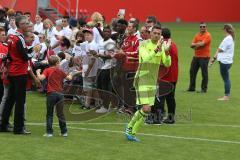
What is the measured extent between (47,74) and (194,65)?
8.31 meters

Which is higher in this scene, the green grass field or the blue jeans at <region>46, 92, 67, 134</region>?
the blue jeans at <region>46, 92, 67, 134</region>

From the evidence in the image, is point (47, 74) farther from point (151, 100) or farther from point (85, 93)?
point (85, 93)

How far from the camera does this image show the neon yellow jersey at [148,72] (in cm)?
1073

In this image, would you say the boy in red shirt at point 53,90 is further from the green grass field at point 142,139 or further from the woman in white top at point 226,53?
the woman in white top at point 226,53

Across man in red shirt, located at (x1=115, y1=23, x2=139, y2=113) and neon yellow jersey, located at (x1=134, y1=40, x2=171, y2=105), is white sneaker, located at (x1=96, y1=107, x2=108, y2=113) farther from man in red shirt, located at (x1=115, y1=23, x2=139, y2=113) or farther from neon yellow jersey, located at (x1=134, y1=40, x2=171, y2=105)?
neon yellow jersey, located at (x1=134, y1=40, x2=171, y2=105)

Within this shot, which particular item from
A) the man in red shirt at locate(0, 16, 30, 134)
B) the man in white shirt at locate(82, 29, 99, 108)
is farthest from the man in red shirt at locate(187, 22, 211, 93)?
the man in red shirt at locate(0, 16, 30, 134)

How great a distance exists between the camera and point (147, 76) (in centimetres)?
1092

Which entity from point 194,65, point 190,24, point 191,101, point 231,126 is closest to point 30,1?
point 190,24

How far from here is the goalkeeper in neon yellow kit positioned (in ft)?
34.9

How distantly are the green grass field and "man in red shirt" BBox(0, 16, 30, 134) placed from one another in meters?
0.35

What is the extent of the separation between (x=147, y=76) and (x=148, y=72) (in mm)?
73

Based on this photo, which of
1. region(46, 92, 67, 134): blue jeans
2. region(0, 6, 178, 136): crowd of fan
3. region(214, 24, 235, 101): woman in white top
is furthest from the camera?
region(214, 24, 235, 101): woman in white top

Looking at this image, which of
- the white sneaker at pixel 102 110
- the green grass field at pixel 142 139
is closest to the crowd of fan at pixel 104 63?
the white sneaker at pixel 102 110

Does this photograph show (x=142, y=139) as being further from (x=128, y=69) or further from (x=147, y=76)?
(x=128, y=69)
